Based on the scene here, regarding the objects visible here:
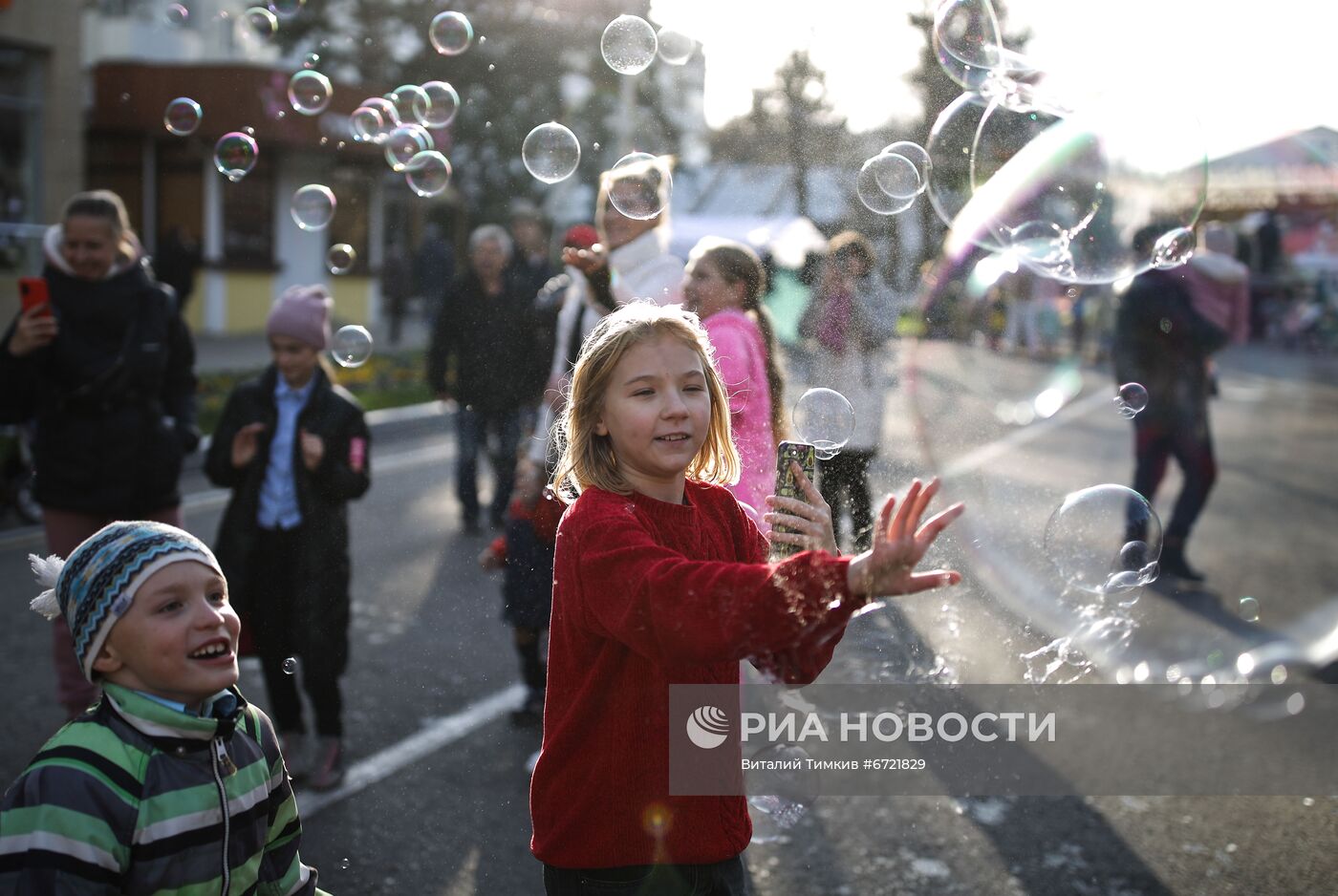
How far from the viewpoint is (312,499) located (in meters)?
4.11

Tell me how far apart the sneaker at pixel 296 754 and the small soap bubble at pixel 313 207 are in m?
1.63

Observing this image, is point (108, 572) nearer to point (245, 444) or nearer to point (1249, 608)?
point (245, 444)

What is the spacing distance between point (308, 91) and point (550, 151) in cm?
98

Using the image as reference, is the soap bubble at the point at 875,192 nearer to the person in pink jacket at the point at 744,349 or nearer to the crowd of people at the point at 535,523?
the crowd of people at the point at 535,523

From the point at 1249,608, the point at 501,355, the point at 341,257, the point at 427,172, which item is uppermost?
the point at 427,172

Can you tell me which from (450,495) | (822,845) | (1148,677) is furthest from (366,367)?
(822,845)

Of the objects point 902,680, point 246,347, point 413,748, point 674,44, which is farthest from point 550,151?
point 246,347

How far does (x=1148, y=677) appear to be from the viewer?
18.1ft

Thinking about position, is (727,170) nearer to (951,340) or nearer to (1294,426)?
(951,340)

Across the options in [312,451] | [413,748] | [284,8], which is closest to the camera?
[312,451]

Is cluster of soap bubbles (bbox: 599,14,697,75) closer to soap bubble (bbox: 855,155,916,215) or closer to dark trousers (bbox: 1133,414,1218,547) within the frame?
soap bubble (bbox: 855,155,916,215)

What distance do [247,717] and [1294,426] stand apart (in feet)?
52.9

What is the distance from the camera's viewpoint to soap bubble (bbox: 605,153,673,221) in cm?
367

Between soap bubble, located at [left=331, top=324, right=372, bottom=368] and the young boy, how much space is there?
7.09 feet
